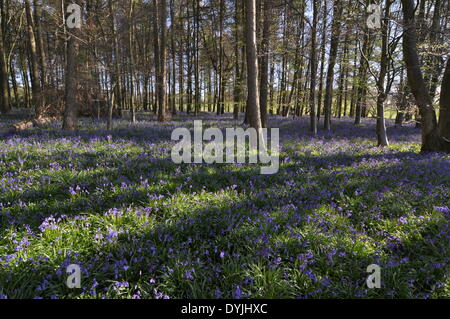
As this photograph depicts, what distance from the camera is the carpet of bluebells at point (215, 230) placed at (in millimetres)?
2734

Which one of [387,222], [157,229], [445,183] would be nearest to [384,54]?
[445,183]

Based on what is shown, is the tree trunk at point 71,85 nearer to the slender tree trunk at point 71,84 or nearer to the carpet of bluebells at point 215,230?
the slender tree trunk at point 71,84

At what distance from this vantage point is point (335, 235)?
143 inches

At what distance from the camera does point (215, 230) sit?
3848 millimetres

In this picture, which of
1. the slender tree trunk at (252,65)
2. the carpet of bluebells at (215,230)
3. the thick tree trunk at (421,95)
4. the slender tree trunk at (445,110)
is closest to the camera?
the carpet of bluebells at (215,230)

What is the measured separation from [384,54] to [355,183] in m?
7.52

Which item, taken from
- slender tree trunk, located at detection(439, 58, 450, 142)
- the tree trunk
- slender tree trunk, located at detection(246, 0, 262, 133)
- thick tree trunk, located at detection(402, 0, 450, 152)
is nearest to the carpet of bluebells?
slender tree trunk, located at detection(246, 0, 262, 133)

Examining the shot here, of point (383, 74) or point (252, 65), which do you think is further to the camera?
point (383, 74)

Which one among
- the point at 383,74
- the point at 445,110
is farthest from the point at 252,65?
the point at 445,110

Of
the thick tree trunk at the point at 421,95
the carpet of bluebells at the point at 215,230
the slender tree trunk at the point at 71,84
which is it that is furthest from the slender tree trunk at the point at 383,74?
the slender tree trunk at the point at 71,84

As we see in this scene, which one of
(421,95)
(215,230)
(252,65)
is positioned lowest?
(215,230)

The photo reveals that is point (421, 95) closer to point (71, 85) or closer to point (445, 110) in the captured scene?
point (445, 110)

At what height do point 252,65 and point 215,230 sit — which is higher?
point 252,65
